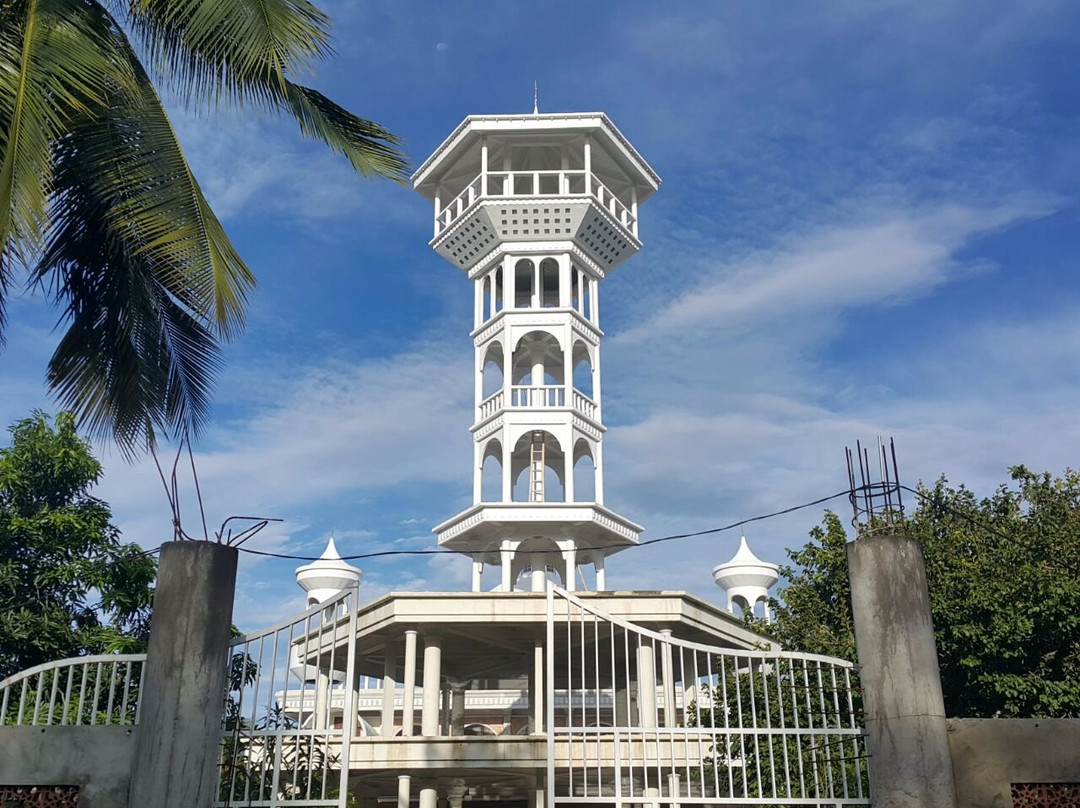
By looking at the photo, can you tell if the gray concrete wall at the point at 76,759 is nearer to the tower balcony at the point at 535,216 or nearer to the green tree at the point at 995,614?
the green tree at the point at 995,614

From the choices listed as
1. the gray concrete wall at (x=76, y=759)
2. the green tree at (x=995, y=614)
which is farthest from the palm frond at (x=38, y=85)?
the green tree at (x=995, y=614)

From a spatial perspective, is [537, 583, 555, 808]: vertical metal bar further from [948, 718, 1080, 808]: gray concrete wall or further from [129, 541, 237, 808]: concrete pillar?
[948, 718, 1080, 808]: gray concrete wall

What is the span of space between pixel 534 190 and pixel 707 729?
81.4ft

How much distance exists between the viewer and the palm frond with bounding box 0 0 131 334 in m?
7.41

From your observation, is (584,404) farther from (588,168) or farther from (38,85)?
(38,85)

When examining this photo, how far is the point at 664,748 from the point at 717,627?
3.53 m

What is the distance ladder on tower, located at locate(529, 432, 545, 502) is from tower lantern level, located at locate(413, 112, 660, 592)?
3 centimetres

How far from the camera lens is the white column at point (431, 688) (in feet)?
61.9

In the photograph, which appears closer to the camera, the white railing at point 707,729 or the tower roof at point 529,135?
the white railing at point 707,729

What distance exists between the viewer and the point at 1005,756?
8.17 metres

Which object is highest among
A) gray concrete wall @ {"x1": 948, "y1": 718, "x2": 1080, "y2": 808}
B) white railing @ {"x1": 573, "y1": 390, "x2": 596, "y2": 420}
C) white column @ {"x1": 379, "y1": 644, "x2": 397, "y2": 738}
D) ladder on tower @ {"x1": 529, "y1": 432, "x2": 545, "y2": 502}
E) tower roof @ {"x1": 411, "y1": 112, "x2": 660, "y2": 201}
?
tower roof @ {"x1": 411, "y1": 112, "x2": 660, "y2": 201}

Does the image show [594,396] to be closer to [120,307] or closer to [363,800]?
[363,800]

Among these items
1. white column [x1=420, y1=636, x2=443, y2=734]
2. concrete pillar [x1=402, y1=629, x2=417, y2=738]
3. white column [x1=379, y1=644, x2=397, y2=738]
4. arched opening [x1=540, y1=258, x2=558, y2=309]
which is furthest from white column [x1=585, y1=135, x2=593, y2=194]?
concrete pillar [x1=402, y1=629, x2=417, y2=738]

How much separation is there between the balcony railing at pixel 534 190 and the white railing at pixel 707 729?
14.0 meters
